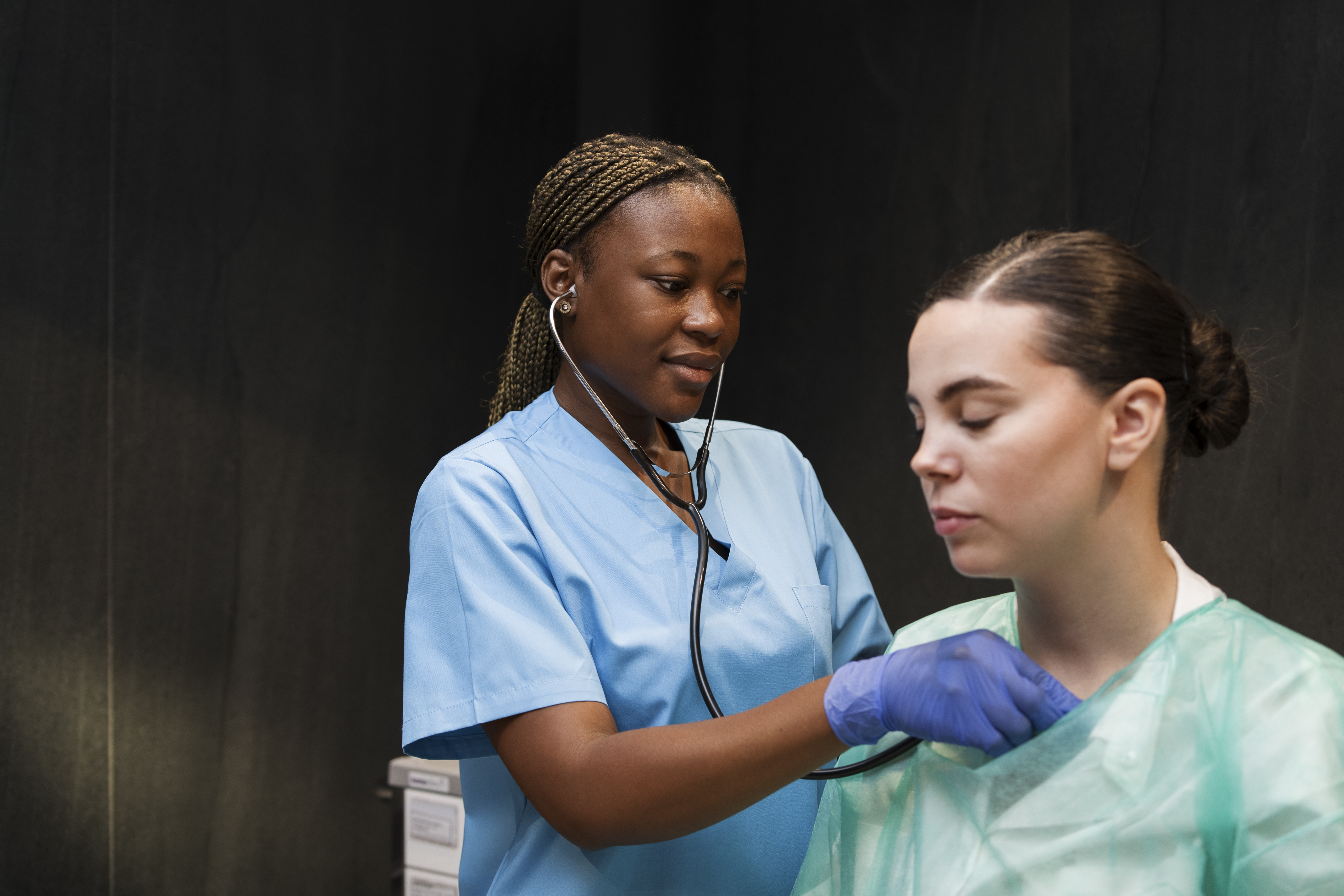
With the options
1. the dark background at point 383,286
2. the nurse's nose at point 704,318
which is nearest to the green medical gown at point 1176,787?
the nurse's nose at point 704,318

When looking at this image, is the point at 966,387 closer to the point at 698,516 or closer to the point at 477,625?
the point at 698,516

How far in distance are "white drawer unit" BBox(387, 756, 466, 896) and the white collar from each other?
1534 mm

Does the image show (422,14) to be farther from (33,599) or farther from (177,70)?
(33,599)

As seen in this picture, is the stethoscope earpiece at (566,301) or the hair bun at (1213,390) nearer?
the hair bun at (1213,390)

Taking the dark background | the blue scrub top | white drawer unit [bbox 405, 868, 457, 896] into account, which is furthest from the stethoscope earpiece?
white drawer unit [bbox 405, 868, 457, 896]

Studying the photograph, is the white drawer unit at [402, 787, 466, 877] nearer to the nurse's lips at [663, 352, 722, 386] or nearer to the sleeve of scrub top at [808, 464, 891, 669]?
the sleeve of scrub top at [808, 464, 891, 669]

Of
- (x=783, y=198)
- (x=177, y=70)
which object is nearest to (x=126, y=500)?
(x=177, y=70)

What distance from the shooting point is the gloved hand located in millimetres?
864

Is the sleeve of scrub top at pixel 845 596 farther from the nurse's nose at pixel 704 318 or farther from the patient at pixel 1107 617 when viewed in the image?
the patient at pixel 1107 617

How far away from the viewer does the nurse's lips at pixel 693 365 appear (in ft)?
3.89

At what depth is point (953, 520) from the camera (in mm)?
889

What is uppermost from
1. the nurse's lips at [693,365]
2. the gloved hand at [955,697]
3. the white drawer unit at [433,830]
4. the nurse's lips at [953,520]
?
the nurse's lips at [693,365]

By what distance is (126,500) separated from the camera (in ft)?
6.89

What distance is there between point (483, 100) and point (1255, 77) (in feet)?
5.64
